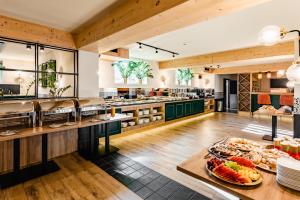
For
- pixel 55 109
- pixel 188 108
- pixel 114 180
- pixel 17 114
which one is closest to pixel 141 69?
pixel 188 108

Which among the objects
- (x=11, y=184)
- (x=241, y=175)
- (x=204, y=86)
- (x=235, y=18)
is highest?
(x=235, y=18)

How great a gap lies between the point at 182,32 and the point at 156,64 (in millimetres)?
4080

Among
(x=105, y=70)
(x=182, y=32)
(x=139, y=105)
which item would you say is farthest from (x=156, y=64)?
(x=182, y=32)

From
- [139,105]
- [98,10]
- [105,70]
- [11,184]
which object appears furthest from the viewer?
[105,70]

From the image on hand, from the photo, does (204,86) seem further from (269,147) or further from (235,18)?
(269,147)

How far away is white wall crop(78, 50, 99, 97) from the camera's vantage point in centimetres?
396

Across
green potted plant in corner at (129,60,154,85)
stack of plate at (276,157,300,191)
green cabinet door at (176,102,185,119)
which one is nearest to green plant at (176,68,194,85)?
green potted plant in corner at (129,60,154,85)

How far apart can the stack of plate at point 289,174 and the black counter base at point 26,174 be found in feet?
10.4

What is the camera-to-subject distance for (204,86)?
11.3m

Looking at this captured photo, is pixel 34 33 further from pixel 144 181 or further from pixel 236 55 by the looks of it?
pixel 236 55

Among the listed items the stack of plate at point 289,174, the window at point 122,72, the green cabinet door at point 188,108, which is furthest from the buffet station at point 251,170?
the green cabinet door at point 188,108

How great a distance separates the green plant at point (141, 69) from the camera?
682 centimetres

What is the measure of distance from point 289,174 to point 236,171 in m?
0.31

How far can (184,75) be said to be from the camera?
31.3 feet
